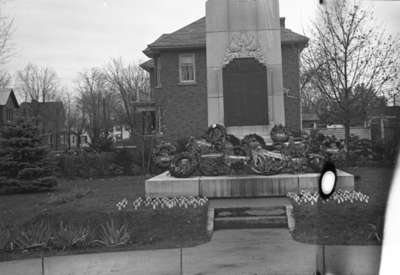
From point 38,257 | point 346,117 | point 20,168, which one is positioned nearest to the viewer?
point 38,257

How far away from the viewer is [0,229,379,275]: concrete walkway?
272 inches

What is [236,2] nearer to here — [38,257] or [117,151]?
[38,257]

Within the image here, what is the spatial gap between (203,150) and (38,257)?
5683mm

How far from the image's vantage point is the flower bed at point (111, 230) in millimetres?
9070

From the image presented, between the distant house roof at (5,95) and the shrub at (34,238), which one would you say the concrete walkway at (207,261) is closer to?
the shrub at (34,238)

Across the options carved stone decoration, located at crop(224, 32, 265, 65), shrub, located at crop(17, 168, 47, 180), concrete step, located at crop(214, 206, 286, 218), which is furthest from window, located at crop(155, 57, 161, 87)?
concrete step, located at crop(214, 206, 286, 218)

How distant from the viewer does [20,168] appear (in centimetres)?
1875

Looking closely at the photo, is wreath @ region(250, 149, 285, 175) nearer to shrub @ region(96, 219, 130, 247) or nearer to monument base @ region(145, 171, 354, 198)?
monument base @ region(145, 171, 354, 198)

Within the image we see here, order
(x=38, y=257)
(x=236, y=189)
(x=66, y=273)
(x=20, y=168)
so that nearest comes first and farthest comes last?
(x=66, y=273)
(x=38, y=257)
(x=236, y=189)
(x=20, y=168)

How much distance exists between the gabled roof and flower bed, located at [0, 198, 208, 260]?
65.3ft

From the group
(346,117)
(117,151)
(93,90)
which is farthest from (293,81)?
(93,90)

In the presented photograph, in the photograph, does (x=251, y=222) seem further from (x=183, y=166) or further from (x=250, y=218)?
(x=183, y=166)

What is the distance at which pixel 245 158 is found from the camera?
12656 millimetres

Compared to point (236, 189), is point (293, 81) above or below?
above
